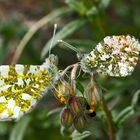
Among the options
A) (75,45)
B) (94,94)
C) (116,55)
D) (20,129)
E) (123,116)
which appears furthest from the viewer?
(20,129)

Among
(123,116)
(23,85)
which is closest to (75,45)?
(123,116)

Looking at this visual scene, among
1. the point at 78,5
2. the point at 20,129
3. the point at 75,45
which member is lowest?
the point at 20,129

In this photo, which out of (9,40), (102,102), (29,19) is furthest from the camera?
(29,19)

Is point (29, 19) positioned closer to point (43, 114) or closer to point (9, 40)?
point (9, 40)

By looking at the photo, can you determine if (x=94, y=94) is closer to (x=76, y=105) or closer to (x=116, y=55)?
(x=76, y=105)

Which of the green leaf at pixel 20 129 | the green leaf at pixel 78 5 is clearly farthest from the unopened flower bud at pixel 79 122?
the green leaf at pixel 78 5

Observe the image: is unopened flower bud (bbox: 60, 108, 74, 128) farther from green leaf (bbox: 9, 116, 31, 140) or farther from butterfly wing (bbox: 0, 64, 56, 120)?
green leaf (bbox: 9, 116, 31, 140)

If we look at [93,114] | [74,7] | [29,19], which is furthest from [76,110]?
[29,19]

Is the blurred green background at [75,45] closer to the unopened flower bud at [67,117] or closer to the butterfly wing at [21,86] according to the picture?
the unopened flower bud at [67,117]
